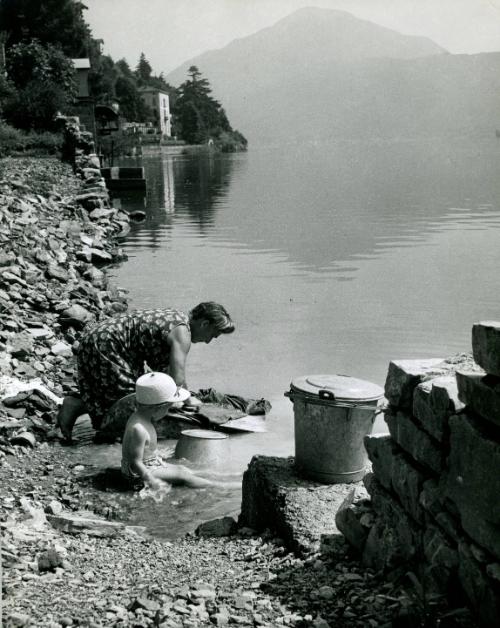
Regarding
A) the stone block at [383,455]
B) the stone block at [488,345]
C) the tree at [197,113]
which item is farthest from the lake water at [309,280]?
the tree at [197,113]

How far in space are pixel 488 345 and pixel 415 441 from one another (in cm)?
82

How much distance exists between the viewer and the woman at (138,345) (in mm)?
6422

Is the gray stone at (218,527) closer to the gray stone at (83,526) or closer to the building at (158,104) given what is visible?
the gray stone at (83,526)

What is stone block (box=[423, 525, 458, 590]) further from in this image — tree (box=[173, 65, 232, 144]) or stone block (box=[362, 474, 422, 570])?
tree (box=[173, 65, 232, 144])

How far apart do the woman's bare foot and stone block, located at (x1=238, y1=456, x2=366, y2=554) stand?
86.1 inches

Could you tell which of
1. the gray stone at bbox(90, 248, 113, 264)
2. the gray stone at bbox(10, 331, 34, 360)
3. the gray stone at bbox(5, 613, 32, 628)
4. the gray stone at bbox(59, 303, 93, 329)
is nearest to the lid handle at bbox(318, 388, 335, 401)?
the gray stone at bbox(5, 613, 32, 628)

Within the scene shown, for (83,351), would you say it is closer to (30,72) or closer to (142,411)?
(142,411)

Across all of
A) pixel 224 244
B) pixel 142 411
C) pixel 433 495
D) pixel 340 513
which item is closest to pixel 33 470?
pixel 142 411

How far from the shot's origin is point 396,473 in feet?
12.7

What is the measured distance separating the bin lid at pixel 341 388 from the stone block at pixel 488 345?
6.00 feet

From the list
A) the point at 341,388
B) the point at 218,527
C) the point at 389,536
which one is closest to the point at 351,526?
the point at 389,536

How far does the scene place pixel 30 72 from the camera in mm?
42781

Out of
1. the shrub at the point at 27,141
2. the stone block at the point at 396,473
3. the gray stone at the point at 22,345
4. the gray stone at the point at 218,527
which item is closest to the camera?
the stone block at the point at 396,473

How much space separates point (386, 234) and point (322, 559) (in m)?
20.1
